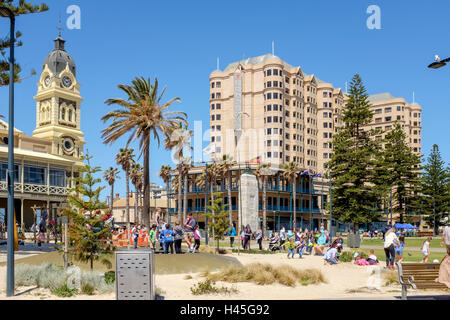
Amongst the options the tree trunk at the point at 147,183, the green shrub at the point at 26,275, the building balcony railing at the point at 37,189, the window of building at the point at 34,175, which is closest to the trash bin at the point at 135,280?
the green shrub at the point at 26,275

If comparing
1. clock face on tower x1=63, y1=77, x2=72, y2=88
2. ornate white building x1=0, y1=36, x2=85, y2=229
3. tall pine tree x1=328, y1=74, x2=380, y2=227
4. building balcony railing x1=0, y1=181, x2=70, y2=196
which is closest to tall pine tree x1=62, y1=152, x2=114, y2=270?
building balcony railing x1=0, y1=181, x2=70, y2=196

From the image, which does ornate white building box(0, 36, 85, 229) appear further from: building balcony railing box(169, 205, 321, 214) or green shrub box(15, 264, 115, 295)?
green shrub box(15, 264, 115, 295)

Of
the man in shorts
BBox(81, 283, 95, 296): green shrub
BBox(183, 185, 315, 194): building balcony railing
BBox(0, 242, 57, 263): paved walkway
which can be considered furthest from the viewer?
BBox(183, 185, 315, 194): building balcony railing

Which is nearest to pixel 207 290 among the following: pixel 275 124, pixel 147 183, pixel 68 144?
pixel 147 183

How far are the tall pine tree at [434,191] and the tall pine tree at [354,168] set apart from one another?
→ 15551mm

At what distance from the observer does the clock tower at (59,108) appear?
64625 mm

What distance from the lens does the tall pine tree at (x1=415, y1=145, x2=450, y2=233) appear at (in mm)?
72562

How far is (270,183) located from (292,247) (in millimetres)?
57106

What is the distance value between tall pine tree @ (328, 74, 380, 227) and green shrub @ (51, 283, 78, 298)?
48.6 metres

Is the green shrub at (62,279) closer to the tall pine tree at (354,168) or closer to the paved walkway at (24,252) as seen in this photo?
the paved walkway at (24,252)

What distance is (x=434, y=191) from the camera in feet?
241

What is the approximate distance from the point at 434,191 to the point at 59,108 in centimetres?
5272
